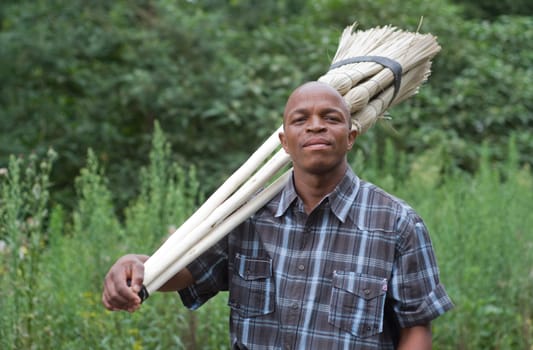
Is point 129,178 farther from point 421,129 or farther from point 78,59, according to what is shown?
point 421,129

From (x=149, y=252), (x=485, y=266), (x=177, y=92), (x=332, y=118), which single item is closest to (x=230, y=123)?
(x=177, y=92)

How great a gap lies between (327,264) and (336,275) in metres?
0.04

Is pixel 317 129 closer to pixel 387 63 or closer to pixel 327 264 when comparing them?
pixel 327 264

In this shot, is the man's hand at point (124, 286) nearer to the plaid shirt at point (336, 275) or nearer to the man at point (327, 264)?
the man at point (327, 264)

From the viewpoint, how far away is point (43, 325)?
3592 mm

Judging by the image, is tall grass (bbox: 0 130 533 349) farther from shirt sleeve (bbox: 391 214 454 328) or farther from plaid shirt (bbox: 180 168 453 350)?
shirt sleeve (bbox: 391 214 454 328)

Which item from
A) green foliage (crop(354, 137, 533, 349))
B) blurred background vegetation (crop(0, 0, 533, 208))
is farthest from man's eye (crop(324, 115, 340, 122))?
blurred background vegetation (crop(0, 0, 533, 208))

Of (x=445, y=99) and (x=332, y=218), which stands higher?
(x=445, y=99)

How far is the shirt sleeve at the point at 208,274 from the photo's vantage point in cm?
257

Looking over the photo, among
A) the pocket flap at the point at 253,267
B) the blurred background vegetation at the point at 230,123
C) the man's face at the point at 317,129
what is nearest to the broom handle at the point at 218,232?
the pocket flap at the point at 253,267

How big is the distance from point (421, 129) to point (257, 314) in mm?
5498

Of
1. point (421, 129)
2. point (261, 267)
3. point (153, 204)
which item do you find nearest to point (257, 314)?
point (261, 267)

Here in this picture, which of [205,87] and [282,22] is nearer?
[205,87]

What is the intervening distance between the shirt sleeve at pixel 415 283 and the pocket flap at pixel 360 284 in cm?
4
